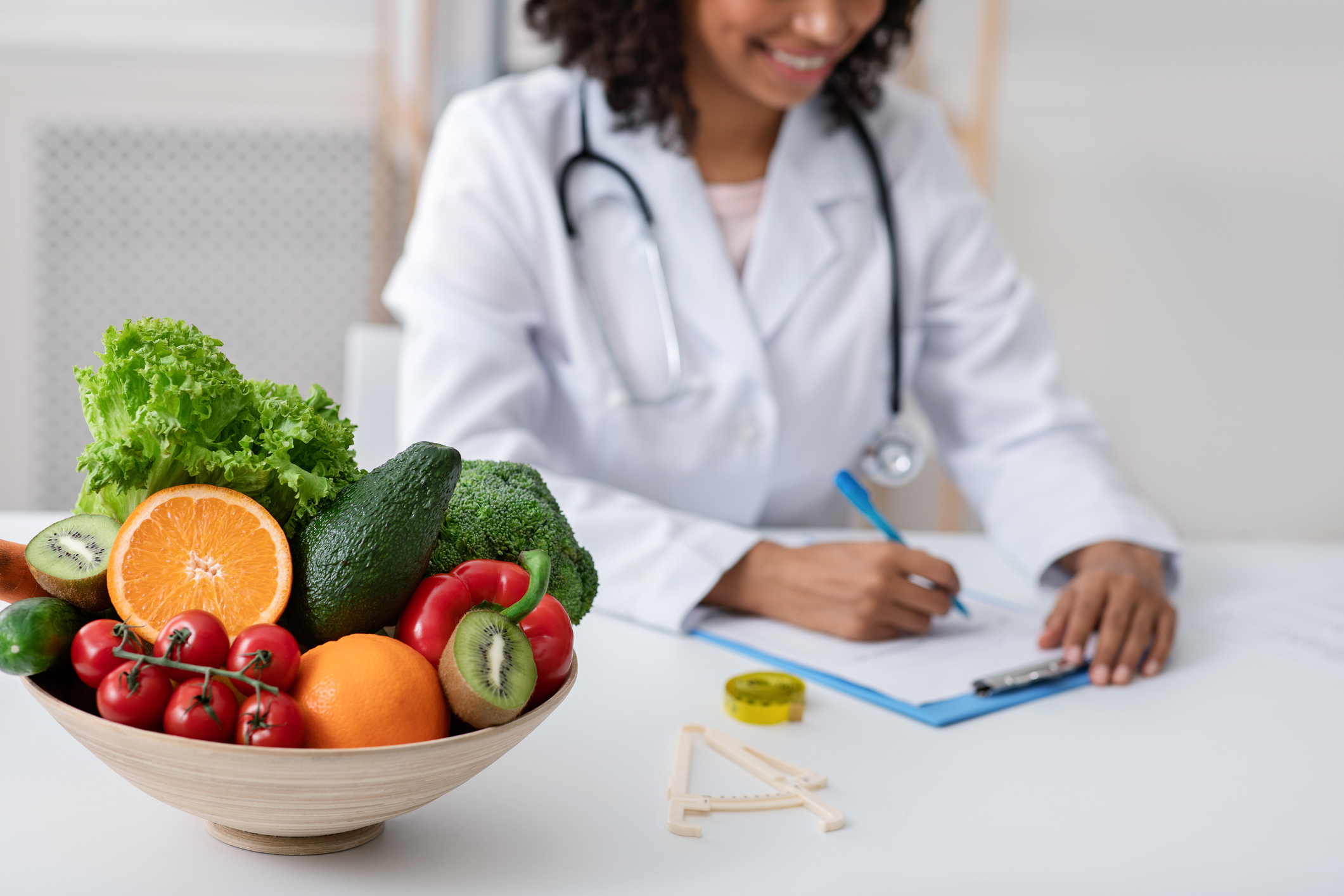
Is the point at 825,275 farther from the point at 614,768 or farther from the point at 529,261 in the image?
the point at 614,768

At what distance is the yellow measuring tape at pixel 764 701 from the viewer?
0.76 metres

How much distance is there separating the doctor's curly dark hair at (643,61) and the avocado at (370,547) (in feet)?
3.04

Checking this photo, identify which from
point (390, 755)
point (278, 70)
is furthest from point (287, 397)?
point (278, 70)

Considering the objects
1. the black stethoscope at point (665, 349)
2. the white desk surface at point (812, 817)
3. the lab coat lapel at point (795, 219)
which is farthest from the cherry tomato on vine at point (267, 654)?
the lab coat lapel at point (795, 219)

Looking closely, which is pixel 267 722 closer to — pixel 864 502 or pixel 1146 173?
pixel 864 502

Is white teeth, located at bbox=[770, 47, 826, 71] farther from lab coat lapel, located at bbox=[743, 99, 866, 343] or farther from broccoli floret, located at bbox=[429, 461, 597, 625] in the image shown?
broccoli floret, located at bbox=[429, 461, 597, 625]

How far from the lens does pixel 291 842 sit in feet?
1.78

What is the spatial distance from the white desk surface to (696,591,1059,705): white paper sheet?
0.14 feet

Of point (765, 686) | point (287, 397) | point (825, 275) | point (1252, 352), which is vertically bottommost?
point (1252, 352)

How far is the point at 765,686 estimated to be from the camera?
0.78 meters

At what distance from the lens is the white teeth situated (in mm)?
1257

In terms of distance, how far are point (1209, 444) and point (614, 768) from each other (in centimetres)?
218

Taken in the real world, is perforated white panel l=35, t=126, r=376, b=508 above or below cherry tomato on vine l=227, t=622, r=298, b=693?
below

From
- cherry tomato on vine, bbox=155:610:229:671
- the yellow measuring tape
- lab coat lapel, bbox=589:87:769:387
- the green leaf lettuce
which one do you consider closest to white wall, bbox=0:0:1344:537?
lab coat lapel, bbox=589:87:769:387
